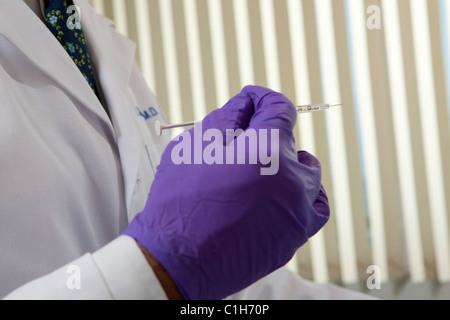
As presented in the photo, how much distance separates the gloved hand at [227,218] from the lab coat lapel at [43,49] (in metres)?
0.31

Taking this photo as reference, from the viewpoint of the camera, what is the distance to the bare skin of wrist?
0.49 m

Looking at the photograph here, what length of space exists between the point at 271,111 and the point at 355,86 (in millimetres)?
1597

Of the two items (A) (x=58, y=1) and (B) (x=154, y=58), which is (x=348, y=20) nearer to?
(B) (x=154, y=58)

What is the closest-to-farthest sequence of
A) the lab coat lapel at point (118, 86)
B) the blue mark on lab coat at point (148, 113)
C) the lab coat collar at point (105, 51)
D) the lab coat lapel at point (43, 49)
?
the lab coat lapel at point (43, 49), the lab coat lapel at point (118, 86), the lab coat collar at point (105, 51), the blue mark on lab coat at point (148, 113)

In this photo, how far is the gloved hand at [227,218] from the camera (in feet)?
1.63

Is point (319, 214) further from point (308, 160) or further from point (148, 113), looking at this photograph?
point (148, 113)

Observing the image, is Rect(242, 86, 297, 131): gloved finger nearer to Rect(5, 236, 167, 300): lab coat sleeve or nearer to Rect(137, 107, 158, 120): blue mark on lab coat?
Rect(5, 236, 167, 300): lab coat sleeve

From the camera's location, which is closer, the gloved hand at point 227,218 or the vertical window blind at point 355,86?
the gloved hand at point 227,218

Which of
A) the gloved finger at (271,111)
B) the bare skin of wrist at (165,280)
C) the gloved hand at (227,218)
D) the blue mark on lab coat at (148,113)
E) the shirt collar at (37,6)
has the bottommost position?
the bare skin of wrist at (165,280)

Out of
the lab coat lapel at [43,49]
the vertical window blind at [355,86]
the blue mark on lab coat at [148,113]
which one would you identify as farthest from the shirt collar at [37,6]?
the vertical window blind at [355,86]

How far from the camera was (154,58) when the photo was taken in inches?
82.9

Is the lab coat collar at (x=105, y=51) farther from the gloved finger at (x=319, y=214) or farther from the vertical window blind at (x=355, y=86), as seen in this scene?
the vertical window blind at (x=355, y=86)

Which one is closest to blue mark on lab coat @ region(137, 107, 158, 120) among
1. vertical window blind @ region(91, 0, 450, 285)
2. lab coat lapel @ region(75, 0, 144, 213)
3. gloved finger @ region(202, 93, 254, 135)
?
lab coat lapel @ region(75, 0, 144, 213)

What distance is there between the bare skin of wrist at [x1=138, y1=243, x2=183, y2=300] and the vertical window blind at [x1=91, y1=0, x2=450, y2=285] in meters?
1.64
